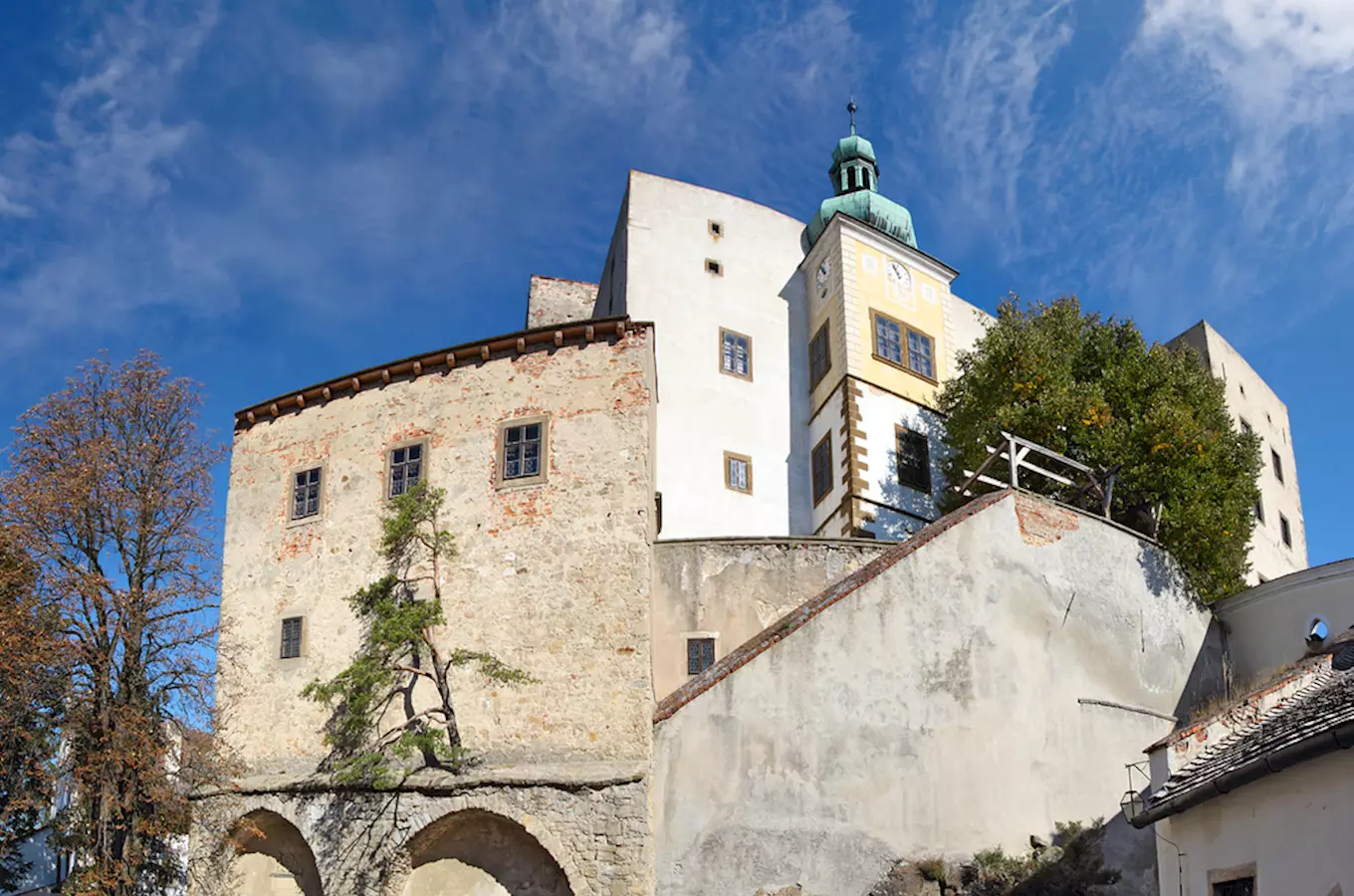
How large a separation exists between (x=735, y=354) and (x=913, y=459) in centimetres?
549

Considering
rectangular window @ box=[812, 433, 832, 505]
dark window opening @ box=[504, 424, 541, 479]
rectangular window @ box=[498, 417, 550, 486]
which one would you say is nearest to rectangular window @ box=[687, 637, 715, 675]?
rectangular window @ box=[498, 417, 550, 486]

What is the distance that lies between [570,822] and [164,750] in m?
7.66

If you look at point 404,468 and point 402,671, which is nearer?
point 402,671

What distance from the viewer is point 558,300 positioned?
40.3 m

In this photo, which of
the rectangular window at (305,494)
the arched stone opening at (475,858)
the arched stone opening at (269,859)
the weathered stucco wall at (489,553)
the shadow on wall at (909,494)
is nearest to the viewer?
the arched stone opening at (475,858)

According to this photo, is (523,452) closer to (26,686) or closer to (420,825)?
(420,825)

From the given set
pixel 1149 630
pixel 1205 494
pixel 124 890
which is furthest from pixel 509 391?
pixel 1205 494

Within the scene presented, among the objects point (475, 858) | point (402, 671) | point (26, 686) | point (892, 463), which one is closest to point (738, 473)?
point (892, 463)

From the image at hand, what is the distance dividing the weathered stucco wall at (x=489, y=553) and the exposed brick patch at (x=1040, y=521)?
6674 mm

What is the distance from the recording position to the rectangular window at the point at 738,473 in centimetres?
3294

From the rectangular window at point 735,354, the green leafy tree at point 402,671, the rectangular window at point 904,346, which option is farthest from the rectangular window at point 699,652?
the rectangular window at point 904,346

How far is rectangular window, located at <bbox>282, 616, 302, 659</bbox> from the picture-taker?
24.5 m

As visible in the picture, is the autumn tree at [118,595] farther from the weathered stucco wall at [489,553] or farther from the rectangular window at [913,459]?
the rectangular window at [913,459]

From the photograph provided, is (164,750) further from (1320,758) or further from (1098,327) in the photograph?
(1098,327)
